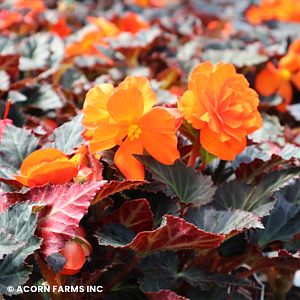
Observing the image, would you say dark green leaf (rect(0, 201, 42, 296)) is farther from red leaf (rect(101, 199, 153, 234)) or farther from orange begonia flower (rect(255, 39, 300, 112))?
orange begonia flower (rect(255, 39, 300, 112))

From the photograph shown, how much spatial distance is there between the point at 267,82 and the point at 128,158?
0.98 meters

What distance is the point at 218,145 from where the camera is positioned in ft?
1.87

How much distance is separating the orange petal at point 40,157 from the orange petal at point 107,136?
0.18ft

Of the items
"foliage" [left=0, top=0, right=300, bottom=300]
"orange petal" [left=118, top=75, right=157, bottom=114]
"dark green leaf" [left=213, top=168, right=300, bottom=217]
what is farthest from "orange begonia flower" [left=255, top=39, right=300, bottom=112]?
"orange petal" [left=118, top=75, right=157, bottom=114]

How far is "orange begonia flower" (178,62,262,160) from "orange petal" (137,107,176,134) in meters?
0.03

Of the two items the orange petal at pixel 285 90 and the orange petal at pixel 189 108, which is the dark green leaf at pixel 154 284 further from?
the orange petal at pixel 285 90

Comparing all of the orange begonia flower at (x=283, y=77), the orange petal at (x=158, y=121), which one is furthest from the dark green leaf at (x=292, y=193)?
the orange begonia flower at (x=283, y=77)

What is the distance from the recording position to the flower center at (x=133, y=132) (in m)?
0.56

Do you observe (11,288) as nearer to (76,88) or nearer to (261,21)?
Answer: (76,88)

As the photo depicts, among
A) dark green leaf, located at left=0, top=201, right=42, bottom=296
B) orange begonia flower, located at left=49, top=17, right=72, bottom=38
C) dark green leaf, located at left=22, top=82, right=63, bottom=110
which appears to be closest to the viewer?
dark green leaf, located at left=0, top=201, right=42, bottom=296

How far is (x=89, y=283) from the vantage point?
1.91 ft

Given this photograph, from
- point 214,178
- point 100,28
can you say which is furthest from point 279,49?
point 214,178

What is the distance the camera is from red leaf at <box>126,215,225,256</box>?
0.51 metres

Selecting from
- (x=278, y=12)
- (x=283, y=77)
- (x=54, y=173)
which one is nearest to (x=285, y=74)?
(x=283, y=77)
